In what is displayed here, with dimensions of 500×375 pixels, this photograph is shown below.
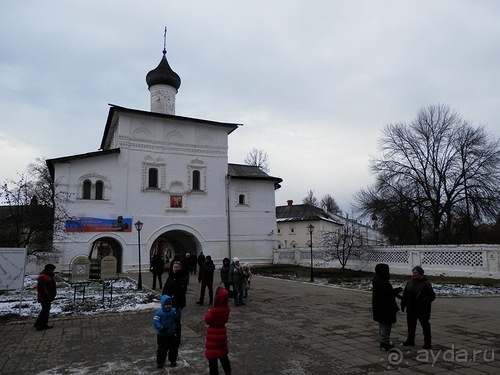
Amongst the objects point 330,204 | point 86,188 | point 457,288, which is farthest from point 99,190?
point 330,204

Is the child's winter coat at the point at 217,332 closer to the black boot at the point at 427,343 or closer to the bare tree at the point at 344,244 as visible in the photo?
the black boot at the point at 427,343

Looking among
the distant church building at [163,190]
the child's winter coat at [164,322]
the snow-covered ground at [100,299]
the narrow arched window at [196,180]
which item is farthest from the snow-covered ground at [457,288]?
the narrow arched window at [196,180]

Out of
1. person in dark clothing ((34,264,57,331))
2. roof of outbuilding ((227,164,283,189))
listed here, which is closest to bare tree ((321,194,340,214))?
roof of outbuilding ((227,164,283,189))

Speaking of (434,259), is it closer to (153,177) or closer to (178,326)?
(178,326)

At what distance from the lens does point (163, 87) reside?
111 ft

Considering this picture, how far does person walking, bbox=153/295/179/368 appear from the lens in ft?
19.4

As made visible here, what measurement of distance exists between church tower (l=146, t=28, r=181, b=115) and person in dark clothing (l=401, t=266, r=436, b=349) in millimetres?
29083

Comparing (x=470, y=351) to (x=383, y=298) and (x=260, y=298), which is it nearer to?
(x=383, y=298)

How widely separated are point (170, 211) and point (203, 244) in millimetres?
3700

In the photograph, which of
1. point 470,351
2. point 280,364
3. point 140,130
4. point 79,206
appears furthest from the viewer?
point 140,130

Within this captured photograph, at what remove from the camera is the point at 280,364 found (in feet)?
20.1

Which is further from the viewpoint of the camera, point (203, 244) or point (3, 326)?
point (203, 244)

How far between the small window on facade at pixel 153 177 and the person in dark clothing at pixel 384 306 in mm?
25190

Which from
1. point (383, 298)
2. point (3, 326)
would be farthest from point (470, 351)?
point (3, 326)
